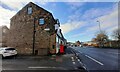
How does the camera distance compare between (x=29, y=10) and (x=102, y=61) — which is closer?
(x=102, y=61)

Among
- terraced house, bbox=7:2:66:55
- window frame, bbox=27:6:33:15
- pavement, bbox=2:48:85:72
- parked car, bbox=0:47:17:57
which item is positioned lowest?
pavement, bbox=2:48:85:72

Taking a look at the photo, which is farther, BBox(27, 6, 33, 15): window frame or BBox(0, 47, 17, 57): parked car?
BBox(27, 6, 33, 15): window frame

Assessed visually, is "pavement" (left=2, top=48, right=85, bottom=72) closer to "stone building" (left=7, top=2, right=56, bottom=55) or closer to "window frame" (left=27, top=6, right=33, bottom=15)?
"stone building" (left=7, top=2, right=56, bottom=55)

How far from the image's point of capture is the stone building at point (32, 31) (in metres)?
25.5

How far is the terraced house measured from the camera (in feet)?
83.5

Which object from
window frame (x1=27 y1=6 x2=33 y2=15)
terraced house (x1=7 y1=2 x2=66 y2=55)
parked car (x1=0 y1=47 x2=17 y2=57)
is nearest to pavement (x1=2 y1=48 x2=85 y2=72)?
parked car (x1=0 y1=47 x2=17 y2=57)

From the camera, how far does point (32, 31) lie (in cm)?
2636

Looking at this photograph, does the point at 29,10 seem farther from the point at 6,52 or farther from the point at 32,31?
the point at 6,52

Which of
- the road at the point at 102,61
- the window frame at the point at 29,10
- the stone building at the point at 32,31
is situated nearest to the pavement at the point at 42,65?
the road at the point at 102,61

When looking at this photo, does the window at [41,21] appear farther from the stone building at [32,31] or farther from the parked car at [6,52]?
the parked car at [6,52]

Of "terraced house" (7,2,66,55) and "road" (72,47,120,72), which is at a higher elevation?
"terraced house" (7,2,66,55)

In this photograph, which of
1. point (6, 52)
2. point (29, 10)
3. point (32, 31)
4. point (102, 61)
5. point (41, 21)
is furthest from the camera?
point (29, 10)

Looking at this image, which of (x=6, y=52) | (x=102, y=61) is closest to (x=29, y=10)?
(x=6, y=52)

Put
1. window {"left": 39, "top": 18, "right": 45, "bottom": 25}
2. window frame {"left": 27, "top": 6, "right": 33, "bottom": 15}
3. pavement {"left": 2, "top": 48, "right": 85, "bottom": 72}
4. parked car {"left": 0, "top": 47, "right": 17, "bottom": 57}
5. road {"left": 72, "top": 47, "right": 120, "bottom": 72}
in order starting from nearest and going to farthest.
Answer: pavement {"left": 2, "top": 48, "right": 85, "bottom": 72}
road {"left": 72, "top": 47, "right": 120, "bottom": 72}
parked car {"left": 0, "top": 47, "right": 17, "bottom": 57}
window {"left": 39, "top": 18, "right": 45, "bottom": 25}
window frame {"left": 27, "top": 6, "right": 33, "bottom": 15}
